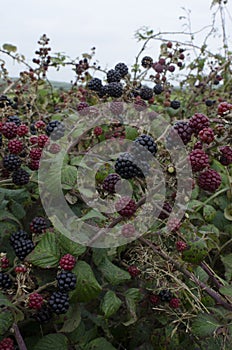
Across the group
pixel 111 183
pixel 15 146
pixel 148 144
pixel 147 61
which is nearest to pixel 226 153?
pixel 148 144

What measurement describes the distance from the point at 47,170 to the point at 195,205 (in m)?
0.72

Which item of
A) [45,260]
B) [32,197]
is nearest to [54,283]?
[45,260]

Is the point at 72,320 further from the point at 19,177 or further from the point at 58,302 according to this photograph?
the point at 19,177

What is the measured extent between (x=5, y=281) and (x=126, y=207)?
1.52 ft

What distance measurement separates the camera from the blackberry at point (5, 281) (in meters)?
1.42

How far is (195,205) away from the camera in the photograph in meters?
1.97

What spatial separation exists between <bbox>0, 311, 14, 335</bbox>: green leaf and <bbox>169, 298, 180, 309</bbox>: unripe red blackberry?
1.86 feet

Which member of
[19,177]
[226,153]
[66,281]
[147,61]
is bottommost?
[66,281]

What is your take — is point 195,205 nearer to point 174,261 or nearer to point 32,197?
point 174,261

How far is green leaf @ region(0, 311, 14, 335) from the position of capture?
1.38 meters

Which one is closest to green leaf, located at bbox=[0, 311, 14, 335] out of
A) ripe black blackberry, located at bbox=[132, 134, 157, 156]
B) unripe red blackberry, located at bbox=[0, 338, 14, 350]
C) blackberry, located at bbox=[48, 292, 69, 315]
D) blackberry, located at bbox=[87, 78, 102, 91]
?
unripe red blackberry, located at bbox=[0, 338, 14, 350]

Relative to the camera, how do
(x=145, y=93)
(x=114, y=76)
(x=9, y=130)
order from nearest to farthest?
1. (x=9, y=130)
2. (x=114, y=76)
3. (x=145, y=93)

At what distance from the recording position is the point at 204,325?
1.46 meters

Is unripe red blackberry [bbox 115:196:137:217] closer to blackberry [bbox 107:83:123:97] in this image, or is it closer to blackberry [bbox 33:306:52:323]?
blackberry [bbox 33:306:52:323]
